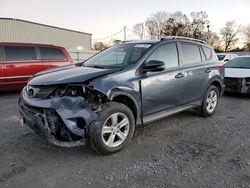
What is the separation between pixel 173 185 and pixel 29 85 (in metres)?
2.46

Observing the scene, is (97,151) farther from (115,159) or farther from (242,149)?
(242,149)

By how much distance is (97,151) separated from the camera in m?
3.22

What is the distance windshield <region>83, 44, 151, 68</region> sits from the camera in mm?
3850

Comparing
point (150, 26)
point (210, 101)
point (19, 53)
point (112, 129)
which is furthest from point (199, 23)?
point (112, 129)

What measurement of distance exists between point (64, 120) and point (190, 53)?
3021 mm

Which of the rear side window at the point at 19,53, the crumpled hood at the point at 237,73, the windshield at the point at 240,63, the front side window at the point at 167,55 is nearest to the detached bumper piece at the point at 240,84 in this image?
the crumpled hood at the point at 237,73

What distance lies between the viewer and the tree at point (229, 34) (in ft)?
215

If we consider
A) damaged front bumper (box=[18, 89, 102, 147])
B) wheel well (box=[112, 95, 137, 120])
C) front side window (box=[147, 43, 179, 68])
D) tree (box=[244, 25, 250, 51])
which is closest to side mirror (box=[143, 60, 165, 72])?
front side window (box=[147, 43, 179, 68])

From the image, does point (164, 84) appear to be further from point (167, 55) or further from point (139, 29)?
point (139, 29)

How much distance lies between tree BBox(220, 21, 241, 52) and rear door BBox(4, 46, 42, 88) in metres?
66.6

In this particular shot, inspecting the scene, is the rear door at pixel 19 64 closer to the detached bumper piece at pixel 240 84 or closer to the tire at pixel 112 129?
the tire at pixel 112 129

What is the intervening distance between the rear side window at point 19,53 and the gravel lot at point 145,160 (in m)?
3.65

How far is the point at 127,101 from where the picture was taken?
3.61 m

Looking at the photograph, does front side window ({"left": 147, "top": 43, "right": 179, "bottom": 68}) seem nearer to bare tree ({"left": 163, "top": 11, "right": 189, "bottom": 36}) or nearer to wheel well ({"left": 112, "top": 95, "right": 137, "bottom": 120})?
wheel well ({"left": 112, "top": 95, "right": 137, "bottom": 120})
